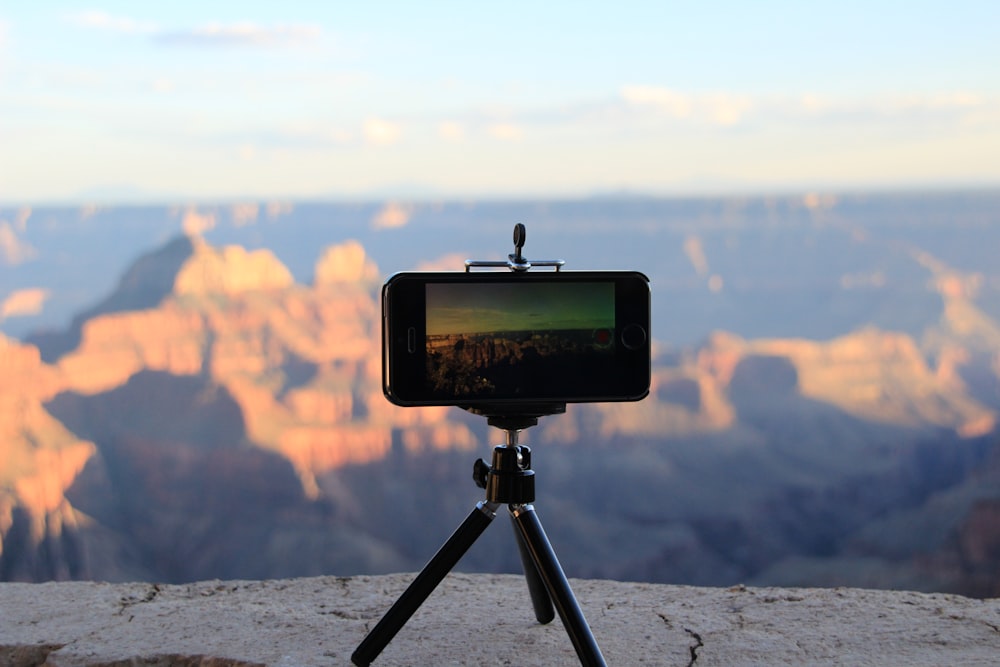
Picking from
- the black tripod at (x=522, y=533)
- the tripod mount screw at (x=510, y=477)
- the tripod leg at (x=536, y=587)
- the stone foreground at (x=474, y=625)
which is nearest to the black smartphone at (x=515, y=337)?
the black tripod at (x=522, y=533)

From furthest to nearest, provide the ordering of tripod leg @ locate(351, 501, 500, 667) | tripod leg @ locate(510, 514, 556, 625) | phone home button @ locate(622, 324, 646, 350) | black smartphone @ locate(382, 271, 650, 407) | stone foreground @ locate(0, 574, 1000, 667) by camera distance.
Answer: stone foreground @ locate(0, 574, 1000, 667) → tripod leg @ locate(510, 514, 556, 625) → tripod leg @ locate(351, 501, 500, 667) → phone home button @ locate(622, 324, 646, 350) → black smartphone @ locate(382, 271, 650, 407)

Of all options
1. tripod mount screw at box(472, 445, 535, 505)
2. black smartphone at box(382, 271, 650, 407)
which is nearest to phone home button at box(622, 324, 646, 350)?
black smartphone at box(382, 271, 650, 407)

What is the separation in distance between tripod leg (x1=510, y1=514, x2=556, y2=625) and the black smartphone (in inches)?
23.3

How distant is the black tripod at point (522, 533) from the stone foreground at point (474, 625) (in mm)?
544

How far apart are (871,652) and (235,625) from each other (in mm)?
2247

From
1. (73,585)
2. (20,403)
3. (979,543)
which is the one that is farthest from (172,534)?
(73,585)

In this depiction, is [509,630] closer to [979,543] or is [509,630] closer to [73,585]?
[73,585]

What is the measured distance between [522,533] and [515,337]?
2.13 ft

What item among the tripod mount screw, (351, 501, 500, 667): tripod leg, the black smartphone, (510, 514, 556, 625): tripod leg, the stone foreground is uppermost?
the black smartphone

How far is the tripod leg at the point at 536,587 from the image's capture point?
326 cm

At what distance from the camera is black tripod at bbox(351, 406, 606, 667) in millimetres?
2852

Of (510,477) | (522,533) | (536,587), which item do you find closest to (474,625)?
(536,587)

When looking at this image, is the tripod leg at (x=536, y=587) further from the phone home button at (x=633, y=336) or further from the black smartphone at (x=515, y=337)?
the phone home button at (x=633, y=336)

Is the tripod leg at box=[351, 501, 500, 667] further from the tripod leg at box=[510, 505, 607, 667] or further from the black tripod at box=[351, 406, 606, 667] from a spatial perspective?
the tripod leg at box=[510, 505, 607, 667]
